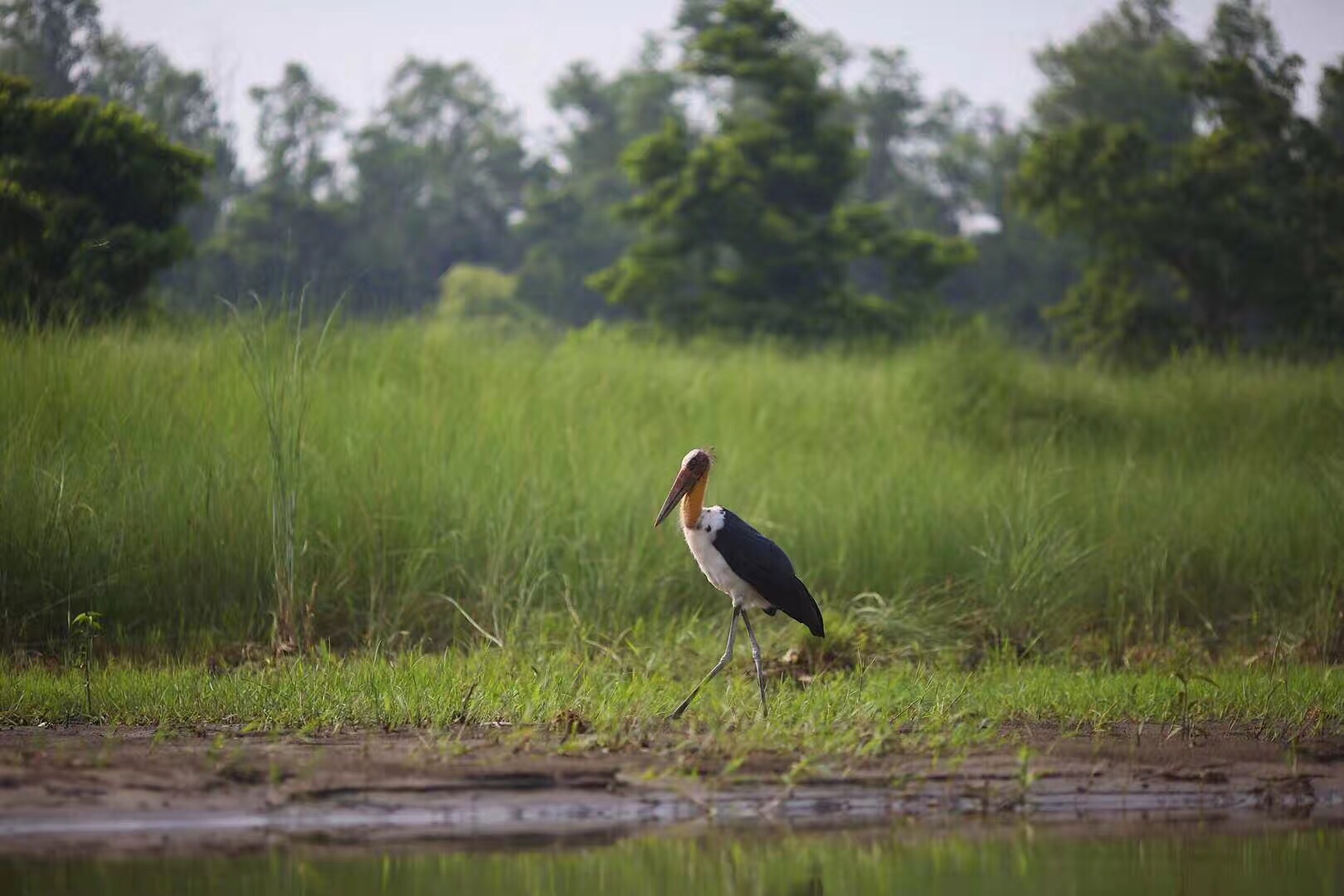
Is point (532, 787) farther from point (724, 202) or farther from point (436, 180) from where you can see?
point (436, 180)

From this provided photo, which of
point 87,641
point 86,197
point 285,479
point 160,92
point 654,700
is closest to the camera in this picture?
point 654,700

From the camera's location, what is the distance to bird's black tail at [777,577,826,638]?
21.1 feet

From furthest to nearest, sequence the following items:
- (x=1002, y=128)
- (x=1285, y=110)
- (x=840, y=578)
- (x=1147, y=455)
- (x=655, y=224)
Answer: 1. (x=1002, y=128)
2. (x=655, y=224)
3. (x=1285, y=110)
4. (x=1147, y=455)
5. (x=840, y=578)

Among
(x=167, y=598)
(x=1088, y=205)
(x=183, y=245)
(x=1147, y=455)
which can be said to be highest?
(x=1088, y=205)

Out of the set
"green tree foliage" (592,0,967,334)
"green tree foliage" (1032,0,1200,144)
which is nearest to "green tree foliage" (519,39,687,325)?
"green tree foliage" (592,0,967,334)

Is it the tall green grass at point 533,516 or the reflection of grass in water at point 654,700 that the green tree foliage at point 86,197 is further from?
the reflection of grass in water at point 654,700

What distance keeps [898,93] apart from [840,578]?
34.1m

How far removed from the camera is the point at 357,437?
9578 millimetres

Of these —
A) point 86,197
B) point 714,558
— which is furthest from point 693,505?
point 86,197

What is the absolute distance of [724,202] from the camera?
1003 inches

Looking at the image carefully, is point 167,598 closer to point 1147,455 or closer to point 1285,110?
point 1147,455

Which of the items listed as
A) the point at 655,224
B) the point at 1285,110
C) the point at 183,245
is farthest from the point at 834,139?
the point at 183,245

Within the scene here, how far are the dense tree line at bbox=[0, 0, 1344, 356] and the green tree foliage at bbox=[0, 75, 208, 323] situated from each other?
0.11 ft

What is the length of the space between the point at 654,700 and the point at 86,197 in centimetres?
1116
